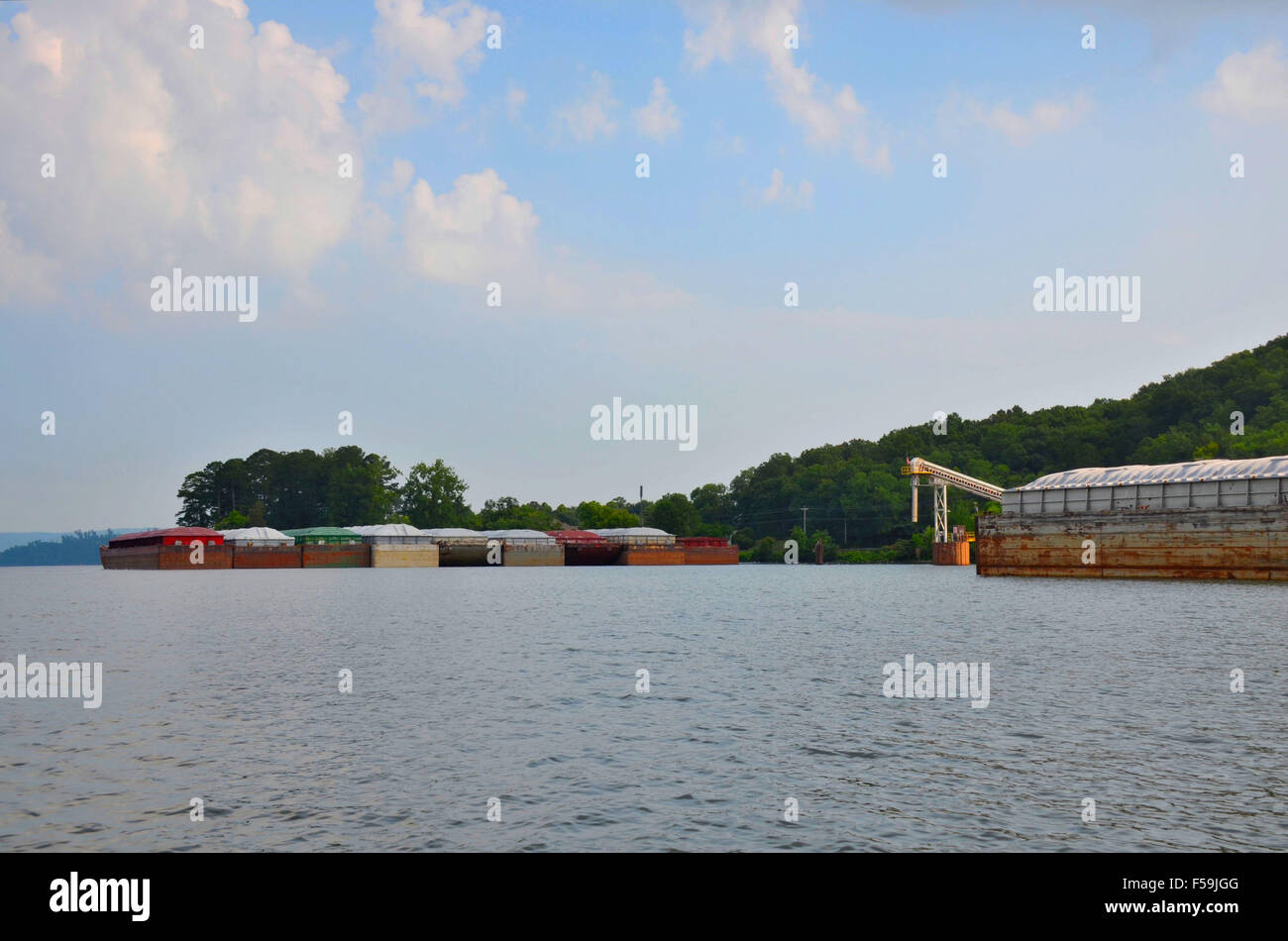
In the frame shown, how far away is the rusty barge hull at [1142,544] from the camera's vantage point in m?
83.8

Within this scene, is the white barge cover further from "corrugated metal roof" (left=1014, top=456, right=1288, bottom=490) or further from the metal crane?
the metal crane

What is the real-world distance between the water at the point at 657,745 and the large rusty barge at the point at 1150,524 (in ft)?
143

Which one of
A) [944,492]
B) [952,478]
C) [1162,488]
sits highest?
[952,478]

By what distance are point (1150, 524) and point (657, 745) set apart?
286 ft

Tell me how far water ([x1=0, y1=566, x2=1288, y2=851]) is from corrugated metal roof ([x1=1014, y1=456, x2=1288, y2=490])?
48.3 meters

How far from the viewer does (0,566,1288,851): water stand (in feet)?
49.9

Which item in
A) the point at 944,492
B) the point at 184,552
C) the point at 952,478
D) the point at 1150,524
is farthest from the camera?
the point at 184,552

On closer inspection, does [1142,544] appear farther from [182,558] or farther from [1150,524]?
[182,558]

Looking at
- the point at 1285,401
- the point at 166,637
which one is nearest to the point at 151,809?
the point at 166,637

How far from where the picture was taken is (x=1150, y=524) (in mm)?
91938

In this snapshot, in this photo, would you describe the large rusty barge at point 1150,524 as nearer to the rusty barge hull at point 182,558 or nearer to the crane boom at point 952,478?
the crane boom at point 952,478

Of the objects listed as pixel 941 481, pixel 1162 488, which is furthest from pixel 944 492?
pixel 1162 488

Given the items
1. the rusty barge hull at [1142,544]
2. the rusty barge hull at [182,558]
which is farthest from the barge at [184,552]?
the rusty barge hull at [1142,544]
